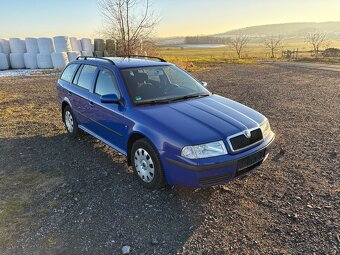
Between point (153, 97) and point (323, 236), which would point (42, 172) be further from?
point (323, 236)

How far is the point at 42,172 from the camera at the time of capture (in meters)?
4.49

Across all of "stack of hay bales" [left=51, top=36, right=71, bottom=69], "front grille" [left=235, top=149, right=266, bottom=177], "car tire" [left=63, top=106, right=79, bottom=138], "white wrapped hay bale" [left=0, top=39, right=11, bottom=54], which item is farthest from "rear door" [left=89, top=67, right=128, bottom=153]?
"white wrapped hay bale" [left=0, top=39, right=11, bottom=54]

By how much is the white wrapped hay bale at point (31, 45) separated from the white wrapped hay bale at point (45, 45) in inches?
19.9

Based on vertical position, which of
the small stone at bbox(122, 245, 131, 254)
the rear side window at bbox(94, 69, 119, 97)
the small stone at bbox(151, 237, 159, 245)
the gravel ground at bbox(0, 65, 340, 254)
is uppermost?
the rear side window at bbox(94, 69, 119, 97)

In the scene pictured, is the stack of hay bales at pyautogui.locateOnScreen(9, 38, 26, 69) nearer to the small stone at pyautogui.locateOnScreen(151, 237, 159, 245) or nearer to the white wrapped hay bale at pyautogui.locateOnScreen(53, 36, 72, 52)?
the white wrapped hay bale at pyautogui.locateOnScreen(53, 36, 72, 52)

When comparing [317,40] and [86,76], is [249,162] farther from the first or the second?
[317,40]

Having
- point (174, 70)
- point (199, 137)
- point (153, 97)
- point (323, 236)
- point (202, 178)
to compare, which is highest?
point (174, 70)

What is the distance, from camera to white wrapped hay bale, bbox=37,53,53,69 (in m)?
20.0

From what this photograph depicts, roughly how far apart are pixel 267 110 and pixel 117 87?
550cm

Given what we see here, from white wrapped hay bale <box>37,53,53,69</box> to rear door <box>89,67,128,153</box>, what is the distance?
680 inches

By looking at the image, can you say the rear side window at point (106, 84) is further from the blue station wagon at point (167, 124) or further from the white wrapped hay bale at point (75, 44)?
the white wrapped hay bale at point (75, 44)

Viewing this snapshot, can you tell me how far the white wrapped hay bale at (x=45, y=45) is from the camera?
20.1 metres

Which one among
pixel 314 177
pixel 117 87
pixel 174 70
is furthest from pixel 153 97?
pixel 314 177

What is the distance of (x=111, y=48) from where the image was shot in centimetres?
2164
